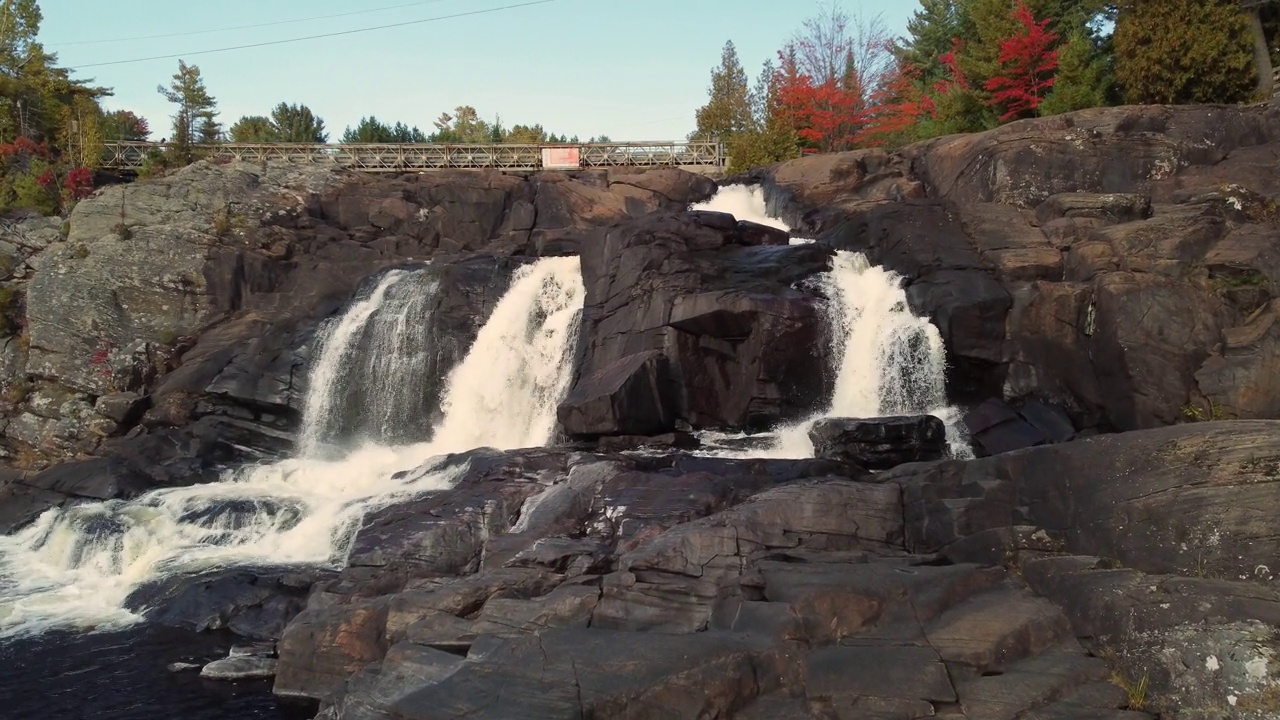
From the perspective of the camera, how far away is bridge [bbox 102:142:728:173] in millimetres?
34969

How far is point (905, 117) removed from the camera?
122ft

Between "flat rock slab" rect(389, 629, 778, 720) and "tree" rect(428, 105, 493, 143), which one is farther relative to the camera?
Result: "tree" rect(428, 105, 493, 143)

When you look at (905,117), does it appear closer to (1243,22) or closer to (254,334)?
(1243,22)

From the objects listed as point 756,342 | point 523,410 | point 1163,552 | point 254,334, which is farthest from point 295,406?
point 1163,552

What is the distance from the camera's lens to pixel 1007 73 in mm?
29375

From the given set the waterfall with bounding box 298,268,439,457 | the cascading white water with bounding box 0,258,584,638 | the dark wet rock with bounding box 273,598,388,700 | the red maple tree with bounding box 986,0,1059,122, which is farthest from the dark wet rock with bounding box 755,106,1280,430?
the dark wet rock with bounding box 273,598,388,700

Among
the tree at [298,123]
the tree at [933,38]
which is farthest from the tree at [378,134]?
the tree at [933,38]

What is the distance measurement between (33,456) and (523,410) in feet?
47.1

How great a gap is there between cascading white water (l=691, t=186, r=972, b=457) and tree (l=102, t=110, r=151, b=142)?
1205 inches

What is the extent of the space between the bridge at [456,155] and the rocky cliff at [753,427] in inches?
87.5

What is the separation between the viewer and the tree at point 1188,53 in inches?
972

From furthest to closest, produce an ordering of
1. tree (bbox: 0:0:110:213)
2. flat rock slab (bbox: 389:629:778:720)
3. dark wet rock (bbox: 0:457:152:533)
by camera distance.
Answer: tree (bbox: 0:0:110:213), dark wet rock (bbox: 0:457:152:533), flat rock slab (bbox: 389:629:778:720)

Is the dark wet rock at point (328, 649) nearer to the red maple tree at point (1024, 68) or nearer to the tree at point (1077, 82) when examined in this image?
the tree at point (1077, 82)

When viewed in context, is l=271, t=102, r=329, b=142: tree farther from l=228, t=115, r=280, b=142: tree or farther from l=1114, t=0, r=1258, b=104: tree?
l=1114, t=0, r=1258, b=104: tree
